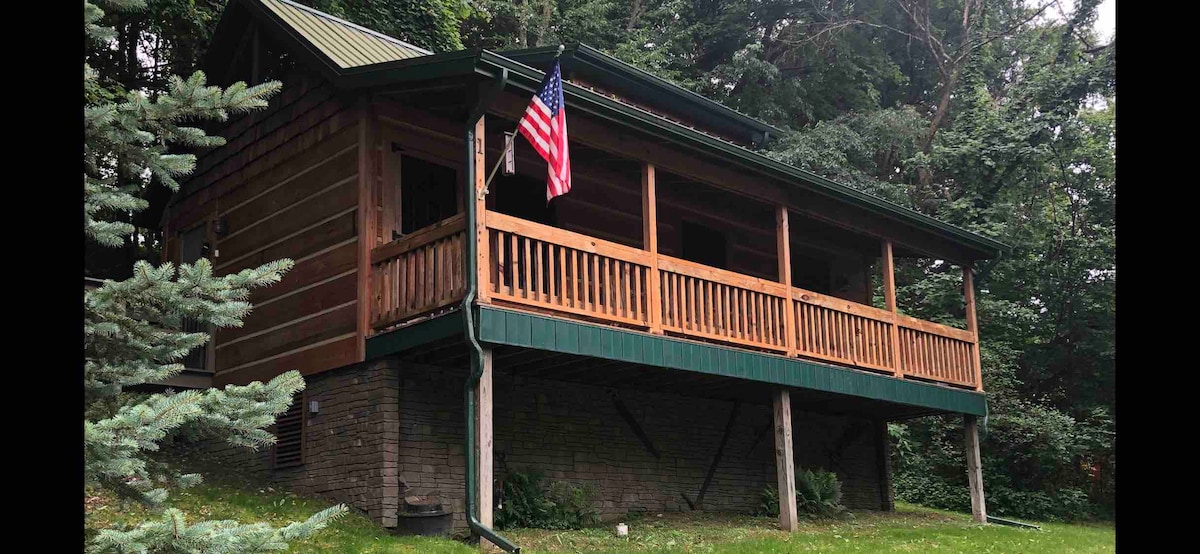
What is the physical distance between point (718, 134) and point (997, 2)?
55.9 feet

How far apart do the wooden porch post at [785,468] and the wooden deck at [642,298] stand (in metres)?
0.75

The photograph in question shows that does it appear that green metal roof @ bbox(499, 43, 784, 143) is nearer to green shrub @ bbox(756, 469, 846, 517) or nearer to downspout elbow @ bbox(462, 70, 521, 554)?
downspout elbow @ bbox(462, 70, 521, 554)

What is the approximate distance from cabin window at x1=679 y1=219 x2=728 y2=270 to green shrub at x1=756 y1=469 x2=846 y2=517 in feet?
10.7

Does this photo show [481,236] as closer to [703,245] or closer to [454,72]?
[454,72]

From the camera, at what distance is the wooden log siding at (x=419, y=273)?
36.0 feet

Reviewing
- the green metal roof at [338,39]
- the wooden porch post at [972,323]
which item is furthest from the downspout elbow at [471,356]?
the wooden porch post at [972,323]

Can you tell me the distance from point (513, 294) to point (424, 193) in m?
2.88

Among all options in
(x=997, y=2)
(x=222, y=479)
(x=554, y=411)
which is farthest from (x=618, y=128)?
(x=997, y=2)

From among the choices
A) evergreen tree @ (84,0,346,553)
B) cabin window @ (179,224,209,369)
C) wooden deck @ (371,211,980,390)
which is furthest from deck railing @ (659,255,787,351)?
cabin window @ (179,224,209,369)

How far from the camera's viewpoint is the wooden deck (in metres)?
11.0

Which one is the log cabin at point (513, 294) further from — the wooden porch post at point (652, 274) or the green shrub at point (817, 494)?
the green shrub at point (817, 494)

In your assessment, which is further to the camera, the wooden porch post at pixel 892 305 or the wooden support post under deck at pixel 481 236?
the wooden porch post at pixel 892 305
